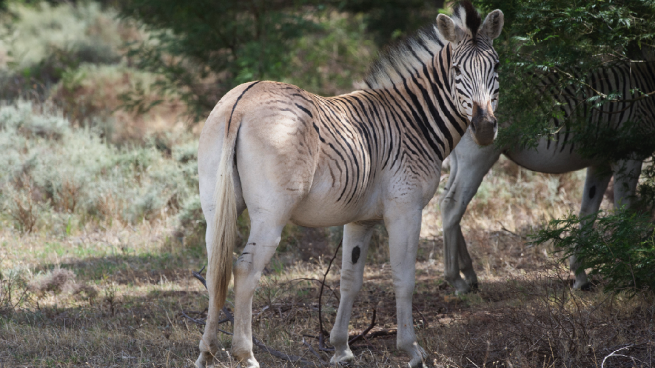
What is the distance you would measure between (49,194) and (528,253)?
691 centimetres

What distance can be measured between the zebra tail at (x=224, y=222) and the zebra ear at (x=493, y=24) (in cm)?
207

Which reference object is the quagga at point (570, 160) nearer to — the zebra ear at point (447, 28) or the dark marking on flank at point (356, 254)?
the zebra ear at point (447, 28)

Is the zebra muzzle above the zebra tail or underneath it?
above

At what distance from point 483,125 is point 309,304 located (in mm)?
2623

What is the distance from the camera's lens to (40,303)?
19.4ft

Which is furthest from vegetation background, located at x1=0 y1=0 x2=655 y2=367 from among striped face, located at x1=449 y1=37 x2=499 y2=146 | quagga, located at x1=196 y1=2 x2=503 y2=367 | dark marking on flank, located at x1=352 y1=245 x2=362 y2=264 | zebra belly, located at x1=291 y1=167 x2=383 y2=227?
zebra belly, located at x1=291 y1=167 x2=383 y2=227

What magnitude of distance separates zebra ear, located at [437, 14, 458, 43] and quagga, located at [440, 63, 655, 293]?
1764 millimetres

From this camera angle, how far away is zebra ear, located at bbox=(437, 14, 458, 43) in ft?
14.2

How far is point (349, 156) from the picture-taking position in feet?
13.3

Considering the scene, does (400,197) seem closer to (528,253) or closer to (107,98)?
(528,253)

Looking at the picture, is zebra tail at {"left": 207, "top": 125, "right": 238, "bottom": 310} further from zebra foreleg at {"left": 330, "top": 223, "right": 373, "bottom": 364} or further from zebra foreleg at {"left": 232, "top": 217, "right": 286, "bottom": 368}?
zebra foreleg at {"left": 330, "top": 223, "right": 373, "bottom": 364}

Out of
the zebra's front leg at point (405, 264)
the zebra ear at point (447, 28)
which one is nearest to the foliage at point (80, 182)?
the zebra's front leg at point (405, 264)

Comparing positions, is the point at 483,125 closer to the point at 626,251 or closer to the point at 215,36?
the point at 626,251

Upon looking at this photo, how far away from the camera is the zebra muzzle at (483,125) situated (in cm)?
405
